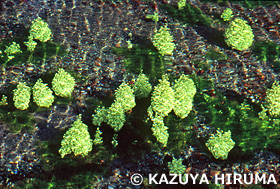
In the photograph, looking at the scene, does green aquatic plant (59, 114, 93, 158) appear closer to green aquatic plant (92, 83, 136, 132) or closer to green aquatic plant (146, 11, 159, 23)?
green aquatic plant (92, 83, 136, 132)

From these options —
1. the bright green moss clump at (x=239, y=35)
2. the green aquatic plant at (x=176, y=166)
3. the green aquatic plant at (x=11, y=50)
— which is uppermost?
the bright green moss clump at (x=239, y=35)

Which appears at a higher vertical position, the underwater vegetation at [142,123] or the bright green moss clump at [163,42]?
the bright green moss clump at [163,42]

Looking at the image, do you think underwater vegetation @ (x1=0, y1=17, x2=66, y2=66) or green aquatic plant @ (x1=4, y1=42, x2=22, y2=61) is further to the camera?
green aquatic plant @ (x1=4, y1=42, x2=22, y2=61)

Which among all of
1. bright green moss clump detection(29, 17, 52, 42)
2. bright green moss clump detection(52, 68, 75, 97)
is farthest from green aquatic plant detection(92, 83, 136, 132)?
bright green moss clump detection(29, 17, 52, 42)

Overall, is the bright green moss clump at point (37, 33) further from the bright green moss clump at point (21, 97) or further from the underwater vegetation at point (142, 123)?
the bright green moss clump at point (21, 97)

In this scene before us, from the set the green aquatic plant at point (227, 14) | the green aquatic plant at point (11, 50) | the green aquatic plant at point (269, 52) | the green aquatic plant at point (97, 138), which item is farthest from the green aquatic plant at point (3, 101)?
the green aquatic plant at point (227, 14)

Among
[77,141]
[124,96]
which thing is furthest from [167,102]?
[77,141]
